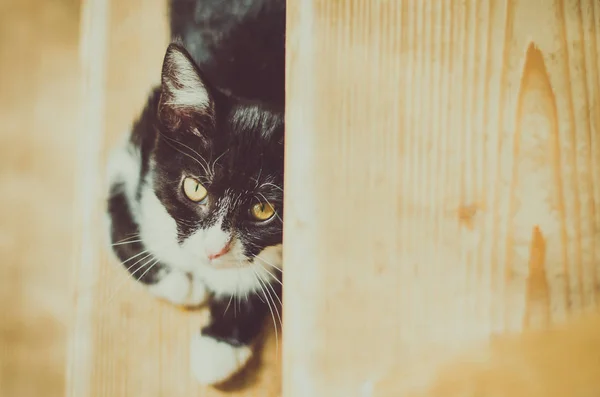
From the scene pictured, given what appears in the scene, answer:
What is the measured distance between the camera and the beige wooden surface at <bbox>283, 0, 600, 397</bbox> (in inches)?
14.2

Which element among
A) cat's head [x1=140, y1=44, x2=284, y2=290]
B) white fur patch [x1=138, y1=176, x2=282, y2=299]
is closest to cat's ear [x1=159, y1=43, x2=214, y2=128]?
cat's head [x1=140, y1=44, x2=284, y2=290]

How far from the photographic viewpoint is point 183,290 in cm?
65

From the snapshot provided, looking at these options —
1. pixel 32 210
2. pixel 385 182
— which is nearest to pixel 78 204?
pixel 32 210

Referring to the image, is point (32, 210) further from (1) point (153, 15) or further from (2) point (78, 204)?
(1) point (153, 15)

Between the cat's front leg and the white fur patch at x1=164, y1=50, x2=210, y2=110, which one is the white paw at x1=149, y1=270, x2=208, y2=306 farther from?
the white fur patch at x1=164, y1=50, x2=210, y2=110

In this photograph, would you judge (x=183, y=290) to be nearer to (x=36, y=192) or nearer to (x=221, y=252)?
(x=221, y=252)

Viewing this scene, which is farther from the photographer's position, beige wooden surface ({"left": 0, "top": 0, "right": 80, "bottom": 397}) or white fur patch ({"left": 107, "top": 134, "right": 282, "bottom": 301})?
beige wooden surface ({"left": 0, "top": 0, "right": 80, "bottom": 397})

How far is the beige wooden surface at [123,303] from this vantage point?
25.4 inches

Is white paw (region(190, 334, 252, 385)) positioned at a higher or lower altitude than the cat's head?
lower

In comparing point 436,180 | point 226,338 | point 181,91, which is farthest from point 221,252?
point 436,180

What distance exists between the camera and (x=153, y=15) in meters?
0.69

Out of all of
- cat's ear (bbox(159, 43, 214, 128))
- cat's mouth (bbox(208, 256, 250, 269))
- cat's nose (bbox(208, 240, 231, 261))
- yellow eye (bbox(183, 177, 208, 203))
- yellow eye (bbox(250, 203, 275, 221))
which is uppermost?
cat's ear (bbox(159, 43, 214, 128))

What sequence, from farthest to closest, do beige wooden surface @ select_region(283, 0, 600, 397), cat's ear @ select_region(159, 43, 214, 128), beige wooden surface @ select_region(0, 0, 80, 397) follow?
beige wooden surface @ select_region(0, 0, 80, 397) < cat's ear @ select_region(159, 43, 214, 128) < beige wooden surface @ select_region(283, 0, 600, 397)

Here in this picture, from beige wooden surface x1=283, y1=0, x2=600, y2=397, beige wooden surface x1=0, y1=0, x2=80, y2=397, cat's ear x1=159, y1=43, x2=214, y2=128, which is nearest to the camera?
beige wooden surface x1=283, y1=0, x2=600, y2=397
